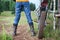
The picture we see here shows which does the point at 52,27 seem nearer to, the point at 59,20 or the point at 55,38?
the point at 59,20

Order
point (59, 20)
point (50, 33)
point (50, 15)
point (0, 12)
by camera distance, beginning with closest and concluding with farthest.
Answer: point (50, 33) < point (59, 20) < point (50, 15) < point (0, 12)

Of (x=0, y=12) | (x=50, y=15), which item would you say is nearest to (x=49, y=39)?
(x=50, y=15)

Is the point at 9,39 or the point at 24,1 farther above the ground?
the point at 24,1

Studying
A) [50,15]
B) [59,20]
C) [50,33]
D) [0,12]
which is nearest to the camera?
[50,33]

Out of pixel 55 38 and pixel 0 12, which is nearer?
pixel 55 38

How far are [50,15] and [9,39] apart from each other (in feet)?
10.4

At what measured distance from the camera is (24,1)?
7.07m

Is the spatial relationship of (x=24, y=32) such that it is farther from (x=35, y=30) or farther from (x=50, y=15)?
(x=50, y=15)

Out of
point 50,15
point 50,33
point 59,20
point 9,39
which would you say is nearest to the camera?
point 9,39

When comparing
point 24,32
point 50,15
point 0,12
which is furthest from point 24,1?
point 0,12

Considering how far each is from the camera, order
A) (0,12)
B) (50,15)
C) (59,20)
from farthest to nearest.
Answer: (0,12)
(50,15)
(59,20)

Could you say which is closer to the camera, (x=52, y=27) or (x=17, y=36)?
(x=17, y=36)

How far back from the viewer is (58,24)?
299 inches

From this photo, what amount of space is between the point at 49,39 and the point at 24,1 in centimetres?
133
